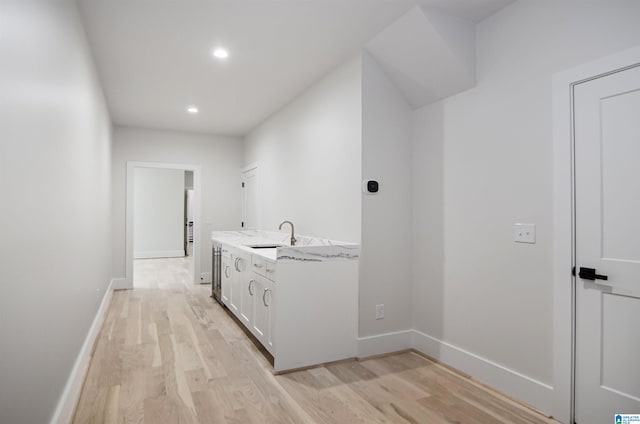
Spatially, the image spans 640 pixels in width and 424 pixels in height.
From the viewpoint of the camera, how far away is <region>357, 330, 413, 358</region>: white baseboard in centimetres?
307

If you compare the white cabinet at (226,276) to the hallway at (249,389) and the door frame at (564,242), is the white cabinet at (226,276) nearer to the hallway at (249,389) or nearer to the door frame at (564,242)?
the hallway at (249,389)

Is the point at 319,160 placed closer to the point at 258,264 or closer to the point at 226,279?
the point at 258,264

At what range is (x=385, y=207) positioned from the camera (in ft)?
10.4

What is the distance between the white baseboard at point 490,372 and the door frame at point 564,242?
0.09m

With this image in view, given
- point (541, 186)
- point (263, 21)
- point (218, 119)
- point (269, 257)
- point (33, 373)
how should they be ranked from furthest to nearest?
1. point (218, 119)
2. point (269, 257)
3. point (263, 21)
4. point (541, 186)
5. point (33, 373)

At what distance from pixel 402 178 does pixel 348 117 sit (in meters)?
0.74

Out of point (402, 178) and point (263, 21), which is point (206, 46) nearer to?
point (263, 21)

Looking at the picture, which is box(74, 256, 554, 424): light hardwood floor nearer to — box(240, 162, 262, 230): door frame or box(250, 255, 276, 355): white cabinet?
→ box(250, 255, 276, 355): white cabinet

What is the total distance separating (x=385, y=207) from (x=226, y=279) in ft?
7.51

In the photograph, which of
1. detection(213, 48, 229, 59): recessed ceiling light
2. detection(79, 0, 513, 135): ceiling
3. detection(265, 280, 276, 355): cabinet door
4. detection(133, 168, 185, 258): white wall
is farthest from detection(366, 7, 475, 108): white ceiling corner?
detection(133, 168, 185, 258): white wall

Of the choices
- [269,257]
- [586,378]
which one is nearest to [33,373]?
[269,257]

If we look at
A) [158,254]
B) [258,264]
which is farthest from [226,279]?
[158,254]

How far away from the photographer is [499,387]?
2.51 meters

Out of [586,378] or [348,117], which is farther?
[348,117]
